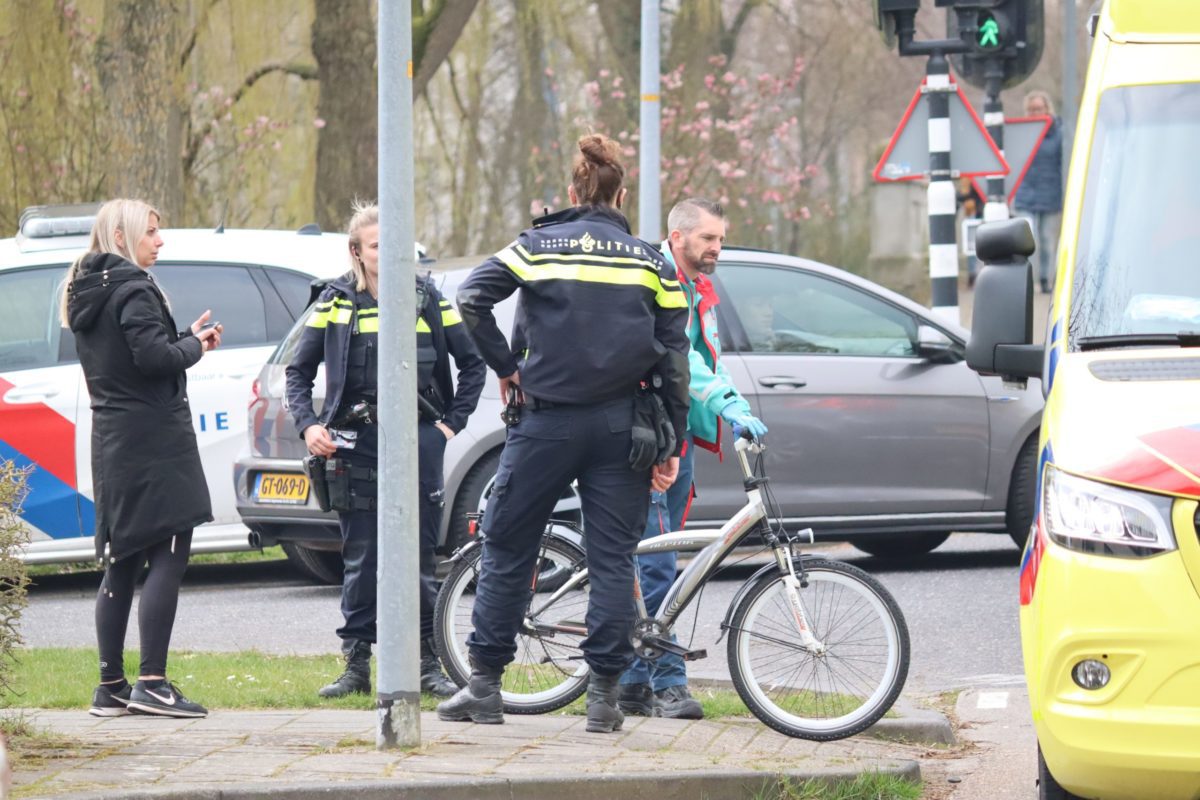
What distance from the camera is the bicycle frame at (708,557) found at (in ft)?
21.7

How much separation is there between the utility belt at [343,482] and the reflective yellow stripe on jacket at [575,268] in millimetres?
1347

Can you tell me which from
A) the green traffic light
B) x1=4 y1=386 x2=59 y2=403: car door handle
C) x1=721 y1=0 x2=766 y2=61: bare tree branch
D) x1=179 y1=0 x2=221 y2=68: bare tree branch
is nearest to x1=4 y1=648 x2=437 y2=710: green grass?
x1=4 y1=386 x2=59 y2=403: car door handle

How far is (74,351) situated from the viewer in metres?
10.6

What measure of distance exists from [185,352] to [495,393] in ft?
10.7

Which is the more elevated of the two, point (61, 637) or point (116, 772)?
point (116, 772)

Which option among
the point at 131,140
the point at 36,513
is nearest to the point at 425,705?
the point at 36,513

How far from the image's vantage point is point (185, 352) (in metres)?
6.79

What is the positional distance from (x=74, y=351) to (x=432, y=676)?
4109mm

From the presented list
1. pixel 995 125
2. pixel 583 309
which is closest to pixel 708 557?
pixel 583 309

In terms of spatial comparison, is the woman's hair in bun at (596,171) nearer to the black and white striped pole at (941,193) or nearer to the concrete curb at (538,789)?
the concrete curb at (538,789)

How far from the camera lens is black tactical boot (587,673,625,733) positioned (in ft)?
20.9

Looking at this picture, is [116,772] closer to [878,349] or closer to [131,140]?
[878,349]

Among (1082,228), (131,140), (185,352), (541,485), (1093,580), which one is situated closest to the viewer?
(1093,580)

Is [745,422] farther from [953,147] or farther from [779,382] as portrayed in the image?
[953,147]
